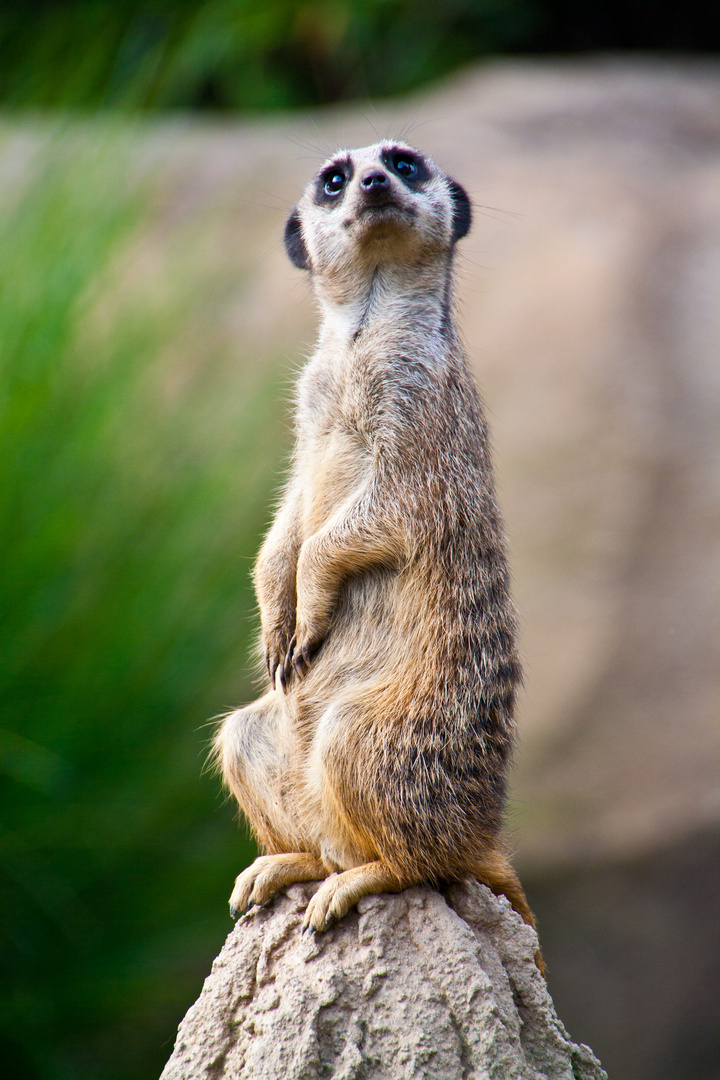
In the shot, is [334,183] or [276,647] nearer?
[276,647]

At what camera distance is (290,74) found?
771 centimetres

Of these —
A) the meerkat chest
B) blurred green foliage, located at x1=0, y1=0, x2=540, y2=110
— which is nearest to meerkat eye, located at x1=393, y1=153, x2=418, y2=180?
the meerkat chest

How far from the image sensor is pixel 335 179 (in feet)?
8.23

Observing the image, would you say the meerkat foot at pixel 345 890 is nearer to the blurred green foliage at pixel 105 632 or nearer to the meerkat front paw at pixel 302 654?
the meerkat front paw at pixel 302 654

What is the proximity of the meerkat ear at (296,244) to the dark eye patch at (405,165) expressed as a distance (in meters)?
0.27

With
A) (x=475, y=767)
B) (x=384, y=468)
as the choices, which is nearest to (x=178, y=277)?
(x=384, y=468)

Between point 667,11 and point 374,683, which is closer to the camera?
point 374,683

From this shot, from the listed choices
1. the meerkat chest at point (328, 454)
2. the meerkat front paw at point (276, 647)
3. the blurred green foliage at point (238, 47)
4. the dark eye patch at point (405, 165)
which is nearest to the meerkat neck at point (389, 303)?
the meerkat chest at point (328, 454)

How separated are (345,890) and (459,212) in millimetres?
1540

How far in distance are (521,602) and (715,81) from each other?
12.7ft

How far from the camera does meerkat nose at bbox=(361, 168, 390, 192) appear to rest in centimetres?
227

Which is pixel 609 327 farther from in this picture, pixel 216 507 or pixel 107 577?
pixel 107 577

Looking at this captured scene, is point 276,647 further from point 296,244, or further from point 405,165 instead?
point 405,165

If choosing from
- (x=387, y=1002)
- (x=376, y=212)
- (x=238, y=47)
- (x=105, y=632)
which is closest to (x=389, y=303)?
(x=376, y=212)
